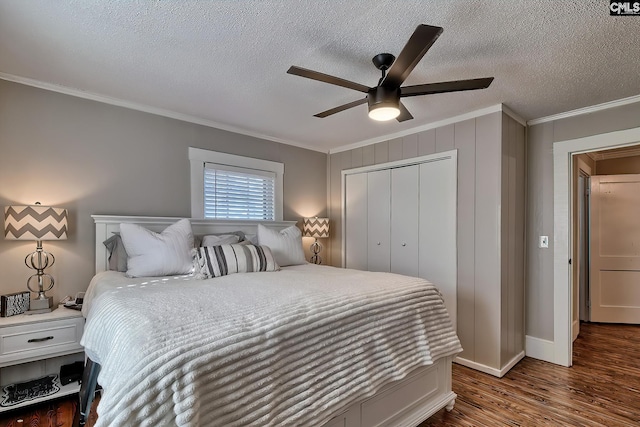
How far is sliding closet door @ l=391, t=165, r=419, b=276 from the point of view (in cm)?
345

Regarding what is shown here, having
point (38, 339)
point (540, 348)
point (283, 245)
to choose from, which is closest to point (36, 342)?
point (38, 339)

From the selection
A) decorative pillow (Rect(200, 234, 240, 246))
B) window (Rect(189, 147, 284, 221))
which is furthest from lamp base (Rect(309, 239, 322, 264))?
decorative pillow (Rect(200, 234, 240, 246))

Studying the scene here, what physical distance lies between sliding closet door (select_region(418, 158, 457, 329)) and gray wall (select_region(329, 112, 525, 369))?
0.07 meters

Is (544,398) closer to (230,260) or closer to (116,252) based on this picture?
(230,260)

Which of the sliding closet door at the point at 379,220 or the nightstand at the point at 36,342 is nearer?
the nightstand at the point at 36,342

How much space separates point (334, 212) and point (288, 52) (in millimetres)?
2676

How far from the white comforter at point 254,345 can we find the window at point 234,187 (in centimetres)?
127

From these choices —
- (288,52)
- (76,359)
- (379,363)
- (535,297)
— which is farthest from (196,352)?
(535,297)

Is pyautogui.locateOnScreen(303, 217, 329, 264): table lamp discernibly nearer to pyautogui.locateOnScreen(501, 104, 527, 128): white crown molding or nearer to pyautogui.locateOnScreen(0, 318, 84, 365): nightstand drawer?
pyautogui.locateOnScreen(501, 104, 527, 128): white crown molding

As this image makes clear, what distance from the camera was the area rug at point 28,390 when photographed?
6.60 ft

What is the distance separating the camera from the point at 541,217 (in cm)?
311

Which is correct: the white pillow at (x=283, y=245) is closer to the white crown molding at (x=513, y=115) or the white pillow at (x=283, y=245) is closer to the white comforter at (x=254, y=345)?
the white comforter at (x=254, y=345)

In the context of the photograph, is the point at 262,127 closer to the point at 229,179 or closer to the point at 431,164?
the point at 229,179

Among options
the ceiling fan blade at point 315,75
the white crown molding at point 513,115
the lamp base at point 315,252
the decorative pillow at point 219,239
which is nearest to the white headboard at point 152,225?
the decorative pillow at point 219,239
